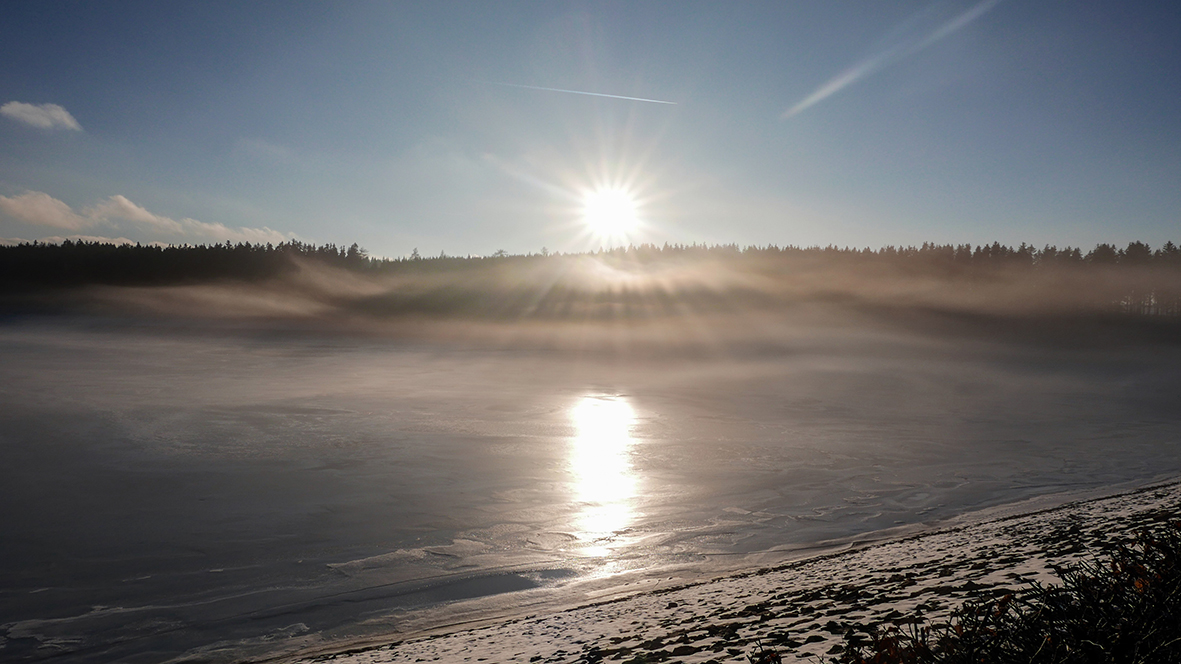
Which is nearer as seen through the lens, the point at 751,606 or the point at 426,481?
the point at 751,606

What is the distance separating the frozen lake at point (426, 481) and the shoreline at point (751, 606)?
1195 millimetres

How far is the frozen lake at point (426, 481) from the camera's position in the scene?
11688mm

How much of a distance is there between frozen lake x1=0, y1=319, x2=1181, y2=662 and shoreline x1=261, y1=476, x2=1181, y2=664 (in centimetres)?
120

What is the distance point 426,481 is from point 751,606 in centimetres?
1565

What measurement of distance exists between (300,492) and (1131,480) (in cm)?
2476

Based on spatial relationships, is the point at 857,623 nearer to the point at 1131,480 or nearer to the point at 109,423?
the point at 1131,480

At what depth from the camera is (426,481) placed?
2131cm

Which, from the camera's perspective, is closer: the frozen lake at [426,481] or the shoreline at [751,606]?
the shoreline at [751,606]

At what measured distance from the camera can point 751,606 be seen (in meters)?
7.47

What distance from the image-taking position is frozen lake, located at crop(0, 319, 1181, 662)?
11.7 meters

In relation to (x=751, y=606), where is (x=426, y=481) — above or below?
below

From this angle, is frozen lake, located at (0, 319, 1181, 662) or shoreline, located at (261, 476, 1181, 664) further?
frozen lake, located at (0, 319, 1181, 662)

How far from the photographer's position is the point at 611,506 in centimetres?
1844

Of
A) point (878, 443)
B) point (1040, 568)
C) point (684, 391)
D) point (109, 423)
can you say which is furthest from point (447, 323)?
point (1040, 568)
